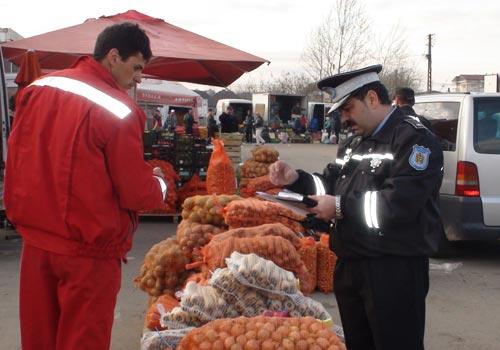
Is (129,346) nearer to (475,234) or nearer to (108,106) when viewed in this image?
(108,106)

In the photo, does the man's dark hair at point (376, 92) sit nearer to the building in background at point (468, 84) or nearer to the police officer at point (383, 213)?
the police officer at point (383, 213)

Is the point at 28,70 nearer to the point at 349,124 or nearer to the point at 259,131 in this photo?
the point at 349,124

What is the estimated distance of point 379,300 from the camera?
2707mm

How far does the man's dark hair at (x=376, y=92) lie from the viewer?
2814mm

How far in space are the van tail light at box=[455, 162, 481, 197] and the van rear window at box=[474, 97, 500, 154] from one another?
0.76ft

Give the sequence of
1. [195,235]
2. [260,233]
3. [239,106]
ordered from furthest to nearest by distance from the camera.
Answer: [239,106] < [195,235] < [260,233]

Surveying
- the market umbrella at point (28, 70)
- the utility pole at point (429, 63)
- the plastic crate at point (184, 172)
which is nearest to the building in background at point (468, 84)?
the utility pole at point (429, 63)

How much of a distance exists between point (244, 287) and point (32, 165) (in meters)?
1.55

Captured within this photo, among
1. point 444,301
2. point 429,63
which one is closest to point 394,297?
point 444,301

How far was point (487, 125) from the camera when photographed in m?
6.93

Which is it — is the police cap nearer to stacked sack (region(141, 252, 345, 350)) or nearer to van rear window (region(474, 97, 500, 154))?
stacked sack (region(141, 252, 345, 350))

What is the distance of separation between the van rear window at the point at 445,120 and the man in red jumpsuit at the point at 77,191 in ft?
16.8

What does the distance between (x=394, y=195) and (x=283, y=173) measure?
32.7 inches

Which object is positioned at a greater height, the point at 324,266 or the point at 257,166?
the point at 257,166
